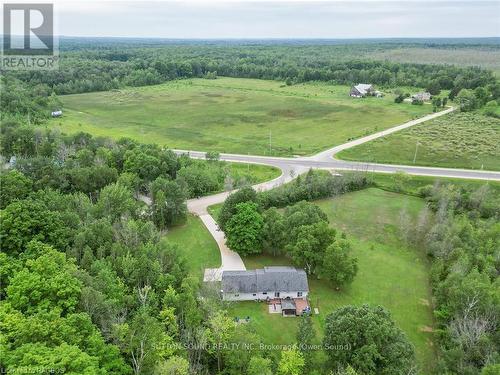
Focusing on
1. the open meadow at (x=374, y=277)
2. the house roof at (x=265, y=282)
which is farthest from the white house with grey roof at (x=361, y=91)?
the house roof at (x=265, y=282)

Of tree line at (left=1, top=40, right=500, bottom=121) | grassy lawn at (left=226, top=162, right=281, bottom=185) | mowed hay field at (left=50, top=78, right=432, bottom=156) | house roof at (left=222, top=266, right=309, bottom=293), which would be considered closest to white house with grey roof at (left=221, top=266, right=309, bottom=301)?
house roof at (left=222, top=266, right=309, bottom=293)

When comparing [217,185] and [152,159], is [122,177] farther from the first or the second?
[217,185]

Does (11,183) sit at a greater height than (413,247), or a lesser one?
greater

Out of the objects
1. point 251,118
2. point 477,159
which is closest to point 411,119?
point 477,159

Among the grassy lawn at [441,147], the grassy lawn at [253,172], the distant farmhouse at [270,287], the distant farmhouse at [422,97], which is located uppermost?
the distant farmhouse at [422,97]

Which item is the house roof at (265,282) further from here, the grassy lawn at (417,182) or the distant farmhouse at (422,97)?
the distant farmhouse at (422,97)

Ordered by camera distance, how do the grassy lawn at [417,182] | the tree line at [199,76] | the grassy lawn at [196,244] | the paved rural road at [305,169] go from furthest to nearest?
1. the tree line at [199,76]
2. the grassy lawn at [417,182]
3. the paved rural road at [305,169]
4. the grassy lawn at [196,244]

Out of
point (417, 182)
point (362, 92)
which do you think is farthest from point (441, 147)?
point (362, 92)
